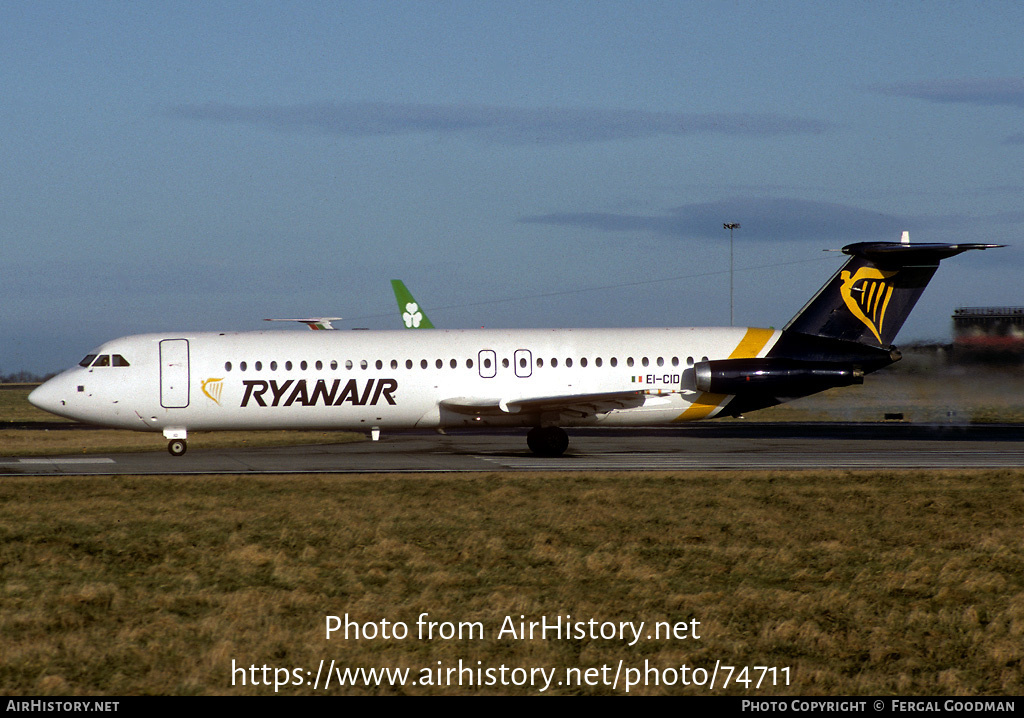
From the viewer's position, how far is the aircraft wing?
1169 inches

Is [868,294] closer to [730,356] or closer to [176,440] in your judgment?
[730,356]

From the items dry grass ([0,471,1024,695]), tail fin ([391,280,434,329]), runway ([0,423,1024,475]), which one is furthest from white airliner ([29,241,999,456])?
tail fin ([391,280,434,329])

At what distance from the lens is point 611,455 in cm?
3086

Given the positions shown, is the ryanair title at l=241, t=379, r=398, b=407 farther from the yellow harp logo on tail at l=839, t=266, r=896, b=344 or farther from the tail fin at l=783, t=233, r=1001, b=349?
the yellow harp logo on tail at l=839, t=266, r=896, b=344

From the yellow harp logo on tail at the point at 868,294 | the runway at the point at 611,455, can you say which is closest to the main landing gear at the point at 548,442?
the runway at the point at 611,455

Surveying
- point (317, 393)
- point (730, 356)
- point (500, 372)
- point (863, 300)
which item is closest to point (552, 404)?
point (500, 372)

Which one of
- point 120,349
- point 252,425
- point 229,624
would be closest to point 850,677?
point 229,624

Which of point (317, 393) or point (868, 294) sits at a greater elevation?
point (868, 294)

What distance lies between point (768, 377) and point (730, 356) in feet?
4.46

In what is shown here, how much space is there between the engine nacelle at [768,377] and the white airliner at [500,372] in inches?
1.6

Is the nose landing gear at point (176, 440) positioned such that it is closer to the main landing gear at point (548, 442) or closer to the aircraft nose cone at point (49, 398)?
the aircraft nose cone at point (49, 398)

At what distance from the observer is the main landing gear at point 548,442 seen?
3070 centimetres
